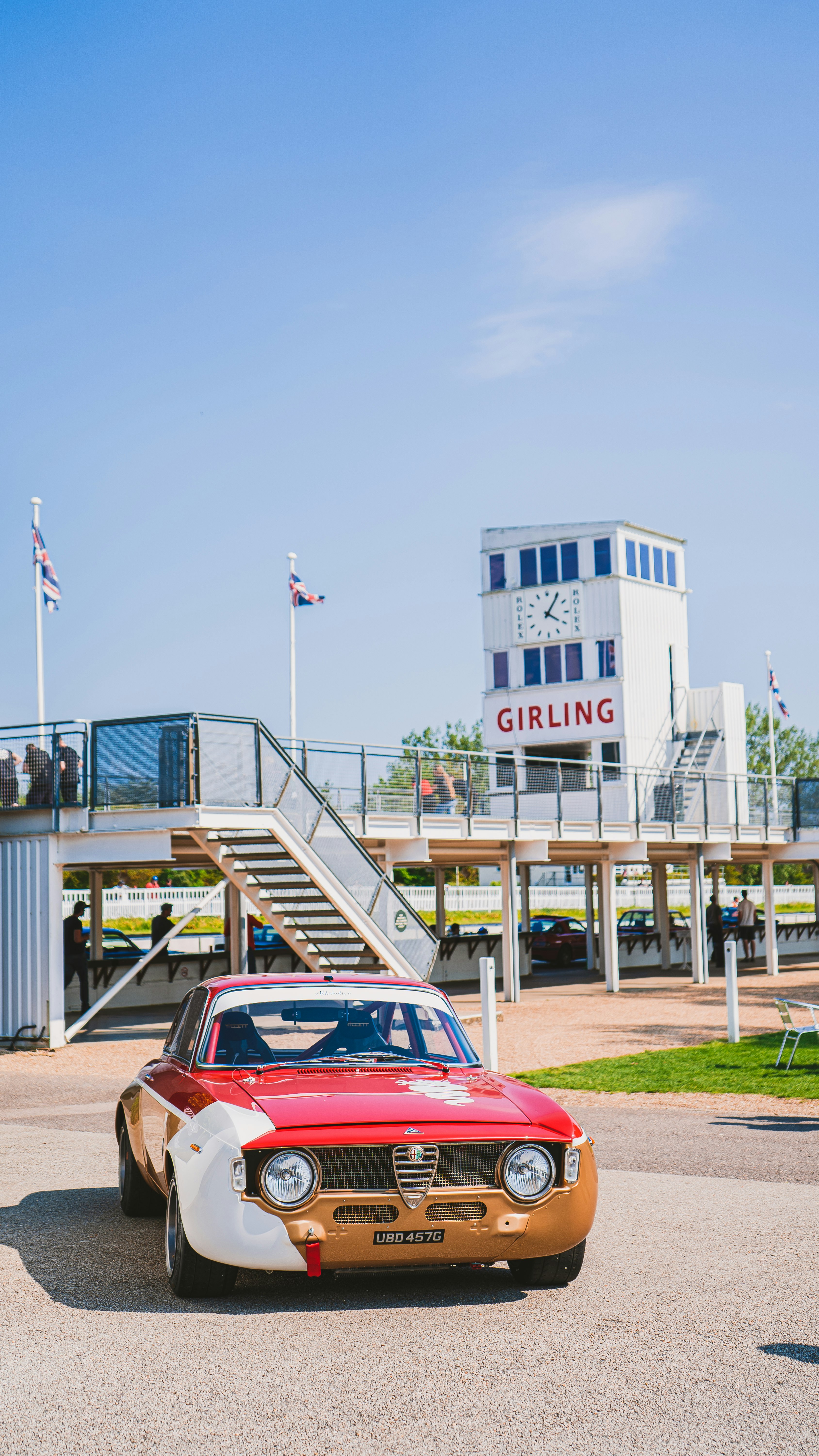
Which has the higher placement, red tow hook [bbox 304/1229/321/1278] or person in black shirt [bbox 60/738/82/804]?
person in black shirt [bbox 60/738/82/804]

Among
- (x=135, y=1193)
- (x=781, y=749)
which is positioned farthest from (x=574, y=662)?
(x=781, y=749)

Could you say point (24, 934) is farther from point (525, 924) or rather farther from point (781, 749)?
point (781, 749)

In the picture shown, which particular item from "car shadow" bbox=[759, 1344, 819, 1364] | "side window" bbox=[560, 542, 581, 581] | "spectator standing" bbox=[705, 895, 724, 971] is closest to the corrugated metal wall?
"car shadow" bbox=[759, 1344, 819, 1364]

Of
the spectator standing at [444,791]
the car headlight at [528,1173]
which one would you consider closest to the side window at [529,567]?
the spectator standing at [444,791]

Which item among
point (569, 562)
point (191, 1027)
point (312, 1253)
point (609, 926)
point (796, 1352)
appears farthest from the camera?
point (569, 562)

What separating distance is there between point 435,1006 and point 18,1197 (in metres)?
3.27

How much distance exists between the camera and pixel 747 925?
136 ft

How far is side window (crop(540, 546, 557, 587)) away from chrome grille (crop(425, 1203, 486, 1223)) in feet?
145

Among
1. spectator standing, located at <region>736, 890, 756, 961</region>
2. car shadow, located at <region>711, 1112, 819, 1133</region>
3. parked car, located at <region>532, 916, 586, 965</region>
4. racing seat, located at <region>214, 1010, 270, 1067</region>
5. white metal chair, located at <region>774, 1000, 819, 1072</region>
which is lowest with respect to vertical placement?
parked car, located at <region>532, 916, 586, 965</region>

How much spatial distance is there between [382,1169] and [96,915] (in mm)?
27433

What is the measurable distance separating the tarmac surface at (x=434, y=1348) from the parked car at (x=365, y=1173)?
0.26 meters

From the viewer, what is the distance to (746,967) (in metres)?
40.5

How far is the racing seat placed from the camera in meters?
7.39

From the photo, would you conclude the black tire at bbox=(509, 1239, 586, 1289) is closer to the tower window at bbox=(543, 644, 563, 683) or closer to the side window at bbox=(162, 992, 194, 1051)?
the side window at bbox=(162, 992, 194, 1051)
